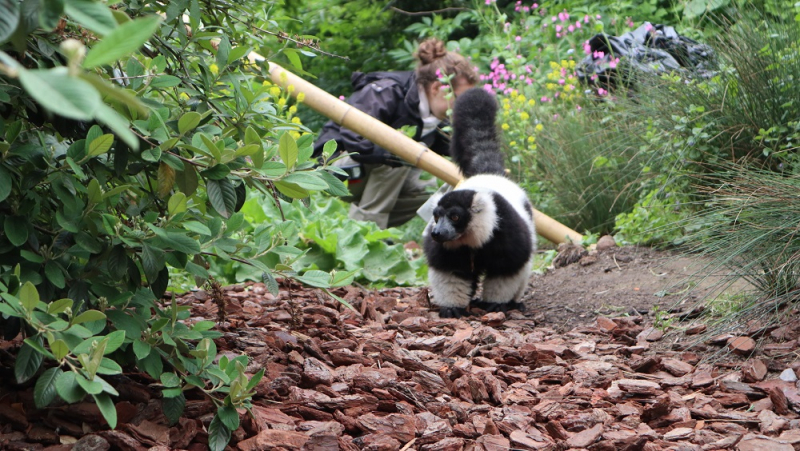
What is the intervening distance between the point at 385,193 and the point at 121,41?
7.84 m

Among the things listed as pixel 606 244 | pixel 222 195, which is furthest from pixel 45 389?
pixel 606 244

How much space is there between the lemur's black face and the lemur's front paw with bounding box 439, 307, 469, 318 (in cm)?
43

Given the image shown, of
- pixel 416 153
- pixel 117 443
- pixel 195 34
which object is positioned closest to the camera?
pixel 117 443

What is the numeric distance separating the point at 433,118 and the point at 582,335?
14.0 feet

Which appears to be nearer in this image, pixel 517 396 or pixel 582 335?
pixel 517 396

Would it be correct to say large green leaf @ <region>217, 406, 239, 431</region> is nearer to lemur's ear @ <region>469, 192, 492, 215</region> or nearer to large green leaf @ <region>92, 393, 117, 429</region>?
large green leaf @ <region>92, 393, 117, 429</region>

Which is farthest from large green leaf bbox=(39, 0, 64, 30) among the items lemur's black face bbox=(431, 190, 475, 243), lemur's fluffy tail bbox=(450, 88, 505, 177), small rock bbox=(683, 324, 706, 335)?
A: lemur's fluffy tail bbox=(450, 88, 505, 177)

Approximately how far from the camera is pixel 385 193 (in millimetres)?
8633

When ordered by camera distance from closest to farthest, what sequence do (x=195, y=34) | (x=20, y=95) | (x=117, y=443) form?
(x=20, y=95), (x=117, y=443), (x=195, y=34)

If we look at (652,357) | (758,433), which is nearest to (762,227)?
(652,357)

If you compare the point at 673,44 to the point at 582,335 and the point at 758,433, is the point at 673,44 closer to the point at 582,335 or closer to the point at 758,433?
the point at 582,335

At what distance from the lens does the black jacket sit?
773 centimetres

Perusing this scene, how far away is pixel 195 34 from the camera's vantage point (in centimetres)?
246

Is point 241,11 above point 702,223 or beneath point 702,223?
above
